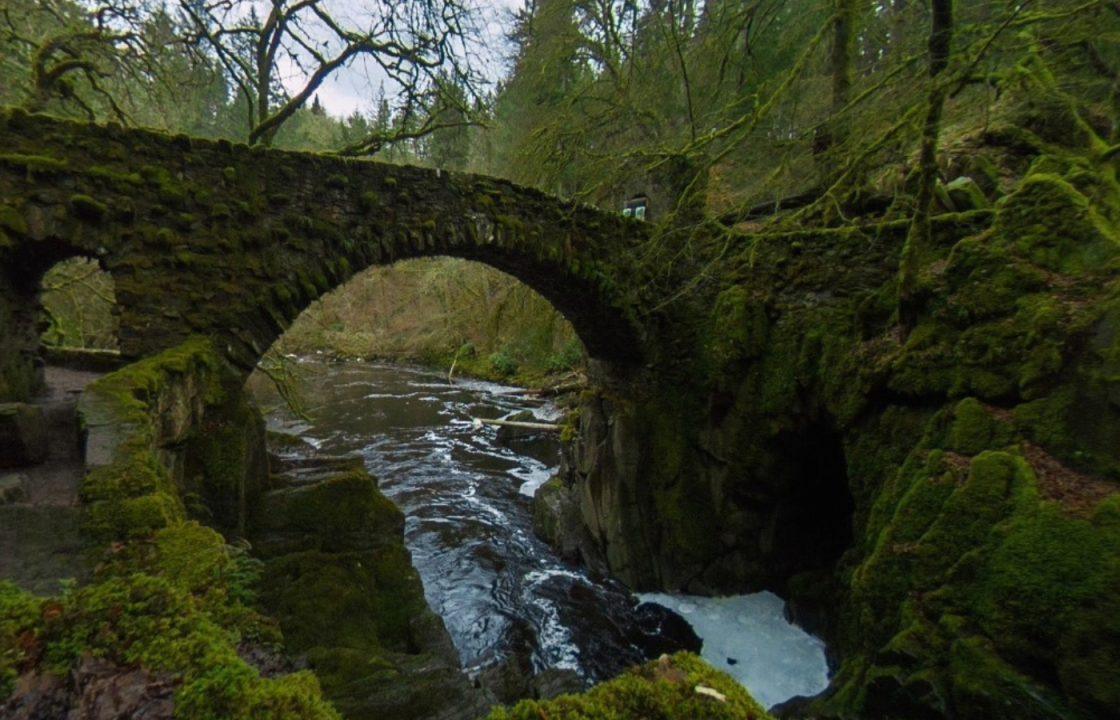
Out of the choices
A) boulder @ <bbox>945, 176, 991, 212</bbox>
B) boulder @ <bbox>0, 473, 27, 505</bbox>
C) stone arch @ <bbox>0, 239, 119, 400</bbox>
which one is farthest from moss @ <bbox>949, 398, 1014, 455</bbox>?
stone arch @ <bbox>0, 239, 119, 400</bbox>

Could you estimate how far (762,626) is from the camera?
5.35 metres

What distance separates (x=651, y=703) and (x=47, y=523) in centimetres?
255

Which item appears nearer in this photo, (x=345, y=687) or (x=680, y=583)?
(x=345, y=687)

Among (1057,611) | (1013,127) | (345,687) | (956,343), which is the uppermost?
(1013,127)

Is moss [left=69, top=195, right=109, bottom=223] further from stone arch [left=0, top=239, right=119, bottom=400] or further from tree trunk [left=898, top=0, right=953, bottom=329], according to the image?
tree trunk [left=898, top=0, right=953, bottom=329]

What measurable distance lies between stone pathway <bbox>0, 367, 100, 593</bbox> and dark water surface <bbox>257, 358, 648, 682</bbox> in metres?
3.77

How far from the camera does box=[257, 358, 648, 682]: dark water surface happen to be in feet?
17.6

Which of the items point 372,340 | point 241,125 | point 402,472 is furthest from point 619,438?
point 241,125

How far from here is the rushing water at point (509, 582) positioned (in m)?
5.06

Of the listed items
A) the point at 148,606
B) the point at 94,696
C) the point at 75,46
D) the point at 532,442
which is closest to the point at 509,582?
the point at 532,442

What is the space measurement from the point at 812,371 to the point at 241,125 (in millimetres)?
27903

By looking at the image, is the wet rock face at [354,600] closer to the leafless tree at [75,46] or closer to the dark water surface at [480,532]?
the dark water surface at [480,532]

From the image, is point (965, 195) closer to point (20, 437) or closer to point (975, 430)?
point (975, 430)

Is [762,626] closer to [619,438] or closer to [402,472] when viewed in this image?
[619,438]
